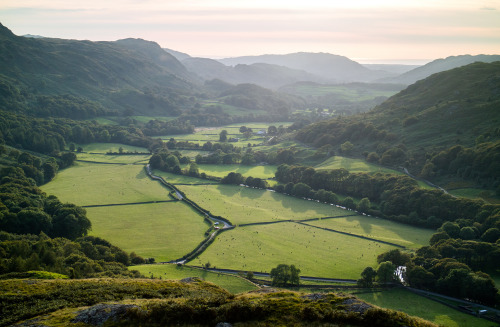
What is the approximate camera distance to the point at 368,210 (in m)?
104

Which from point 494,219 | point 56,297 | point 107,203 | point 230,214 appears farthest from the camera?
point 107,203

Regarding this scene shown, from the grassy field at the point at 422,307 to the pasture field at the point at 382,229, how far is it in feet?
71.1

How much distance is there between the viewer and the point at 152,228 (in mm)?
89438

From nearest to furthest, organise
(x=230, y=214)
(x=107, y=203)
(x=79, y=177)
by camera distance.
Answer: (x=230, y=214)
(x=107, y=203)
(x=79, y=177)

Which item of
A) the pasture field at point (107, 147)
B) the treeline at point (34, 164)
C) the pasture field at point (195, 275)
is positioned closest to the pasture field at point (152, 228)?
the pasture field at point (195, 275)

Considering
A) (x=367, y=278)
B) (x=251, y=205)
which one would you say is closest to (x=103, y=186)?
(x=251, y=205)

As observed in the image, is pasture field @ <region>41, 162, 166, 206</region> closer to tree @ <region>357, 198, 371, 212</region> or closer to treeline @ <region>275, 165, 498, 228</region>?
treeline @ <region>275, 165, 498, 228</region>

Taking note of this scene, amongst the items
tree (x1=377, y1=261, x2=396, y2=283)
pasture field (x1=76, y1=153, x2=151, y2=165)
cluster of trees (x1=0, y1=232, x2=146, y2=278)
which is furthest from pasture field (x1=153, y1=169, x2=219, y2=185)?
tree (x1=377, y1=261, x2=396, y2=283)

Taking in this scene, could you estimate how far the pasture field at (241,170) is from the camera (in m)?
141

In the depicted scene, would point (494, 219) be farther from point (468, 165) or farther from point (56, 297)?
point (56, 297)

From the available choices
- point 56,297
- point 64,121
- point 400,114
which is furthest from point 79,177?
point 400,114

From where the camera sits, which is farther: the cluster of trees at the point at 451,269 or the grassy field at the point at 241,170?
the grassy field at the point at 241,170

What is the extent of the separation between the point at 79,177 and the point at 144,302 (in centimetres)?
10634

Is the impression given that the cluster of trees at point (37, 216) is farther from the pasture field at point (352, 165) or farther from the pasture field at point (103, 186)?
the pasture field at point (352, 165)
